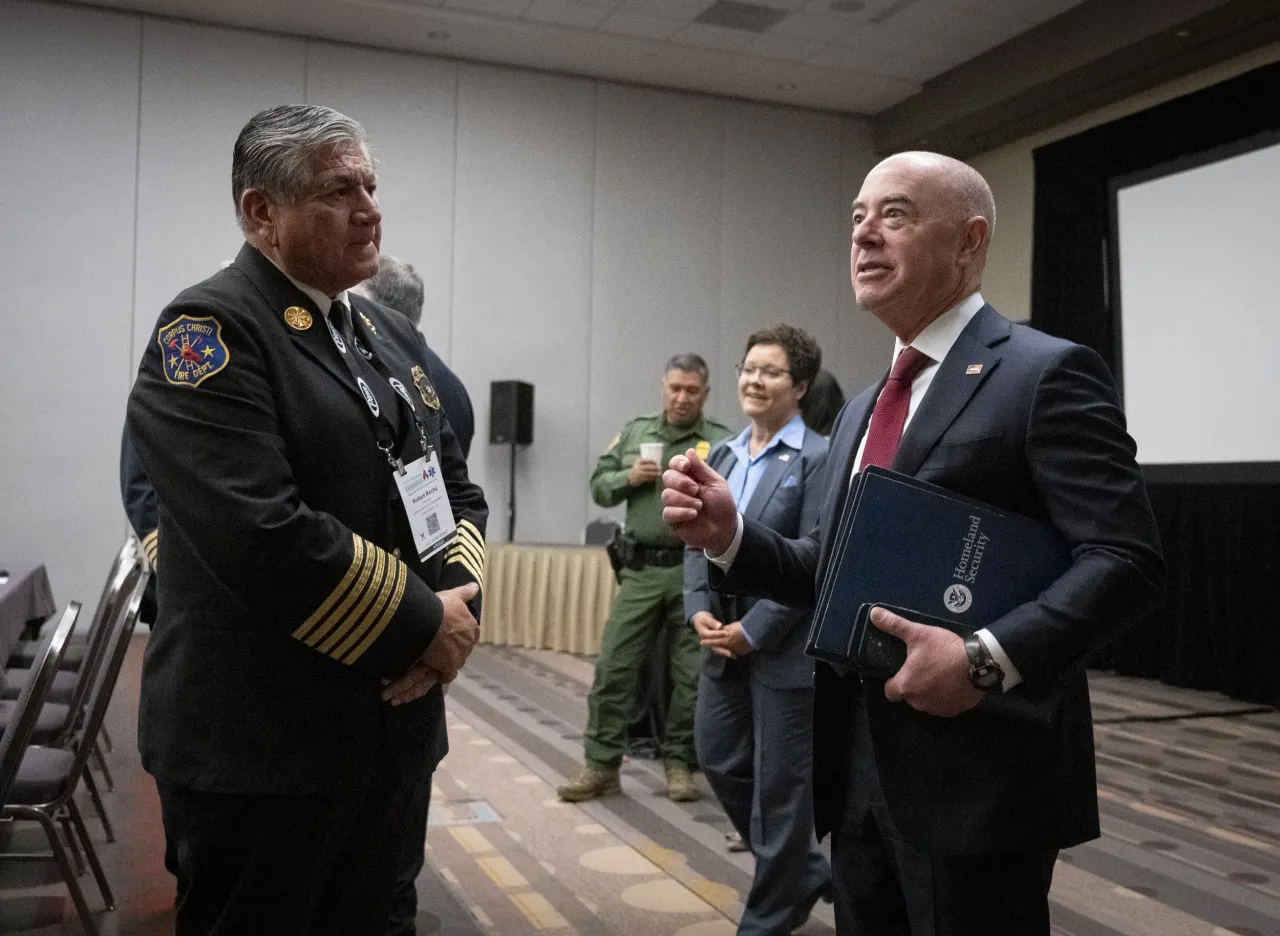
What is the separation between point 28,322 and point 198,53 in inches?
88.4

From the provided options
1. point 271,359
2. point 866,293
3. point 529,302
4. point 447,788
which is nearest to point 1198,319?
point 529,302

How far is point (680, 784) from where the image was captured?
13.1 feet

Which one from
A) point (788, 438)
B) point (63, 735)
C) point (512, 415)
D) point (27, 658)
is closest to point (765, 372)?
point (788, 438)

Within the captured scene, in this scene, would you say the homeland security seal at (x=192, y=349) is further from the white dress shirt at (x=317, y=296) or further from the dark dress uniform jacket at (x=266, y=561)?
the white dress shirt at (x=317, y=296)

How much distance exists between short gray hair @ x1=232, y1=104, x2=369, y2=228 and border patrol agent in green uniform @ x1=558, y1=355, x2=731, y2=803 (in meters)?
2.72

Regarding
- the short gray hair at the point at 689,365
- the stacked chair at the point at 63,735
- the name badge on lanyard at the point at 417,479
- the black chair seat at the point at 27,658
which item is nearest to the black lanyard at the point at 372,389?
the name badge on lanyard at the point at 417,479

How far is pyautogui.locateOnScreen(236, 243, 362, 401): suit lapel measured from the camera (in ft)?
4.93

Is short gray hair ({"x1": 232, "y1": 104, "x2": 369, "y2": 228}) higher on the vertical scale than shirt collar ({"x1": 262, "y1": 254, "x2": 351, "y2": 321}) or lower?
higher

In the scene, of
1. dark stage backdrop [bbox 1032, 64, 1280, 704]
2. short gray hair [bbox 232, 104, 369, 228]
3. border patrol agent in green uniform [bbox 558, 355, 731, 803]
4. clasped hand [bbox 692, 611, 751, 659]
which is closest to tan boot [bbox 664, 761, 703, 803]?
border patrol agent in green uniform [bbox 558, 355, 731, 803]

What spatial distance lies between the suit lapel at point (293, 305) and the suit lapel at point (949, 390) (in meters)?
0.74

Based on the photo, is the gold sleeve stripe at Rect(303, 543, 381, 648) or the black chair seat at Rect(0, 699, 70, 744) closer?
the gold sleeve stripe at Rect(303, 543, 381, 648)

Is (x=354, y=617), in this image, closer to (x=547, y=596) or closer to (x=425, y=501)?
(x=425, y=501)

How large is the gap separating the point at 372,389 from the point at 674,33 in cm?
720

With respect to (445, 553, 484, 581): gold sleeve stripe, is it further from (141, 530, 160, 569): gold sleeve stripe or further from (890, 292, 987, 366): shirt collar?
(141, 530, 160, 569): gold sleeve stripe
